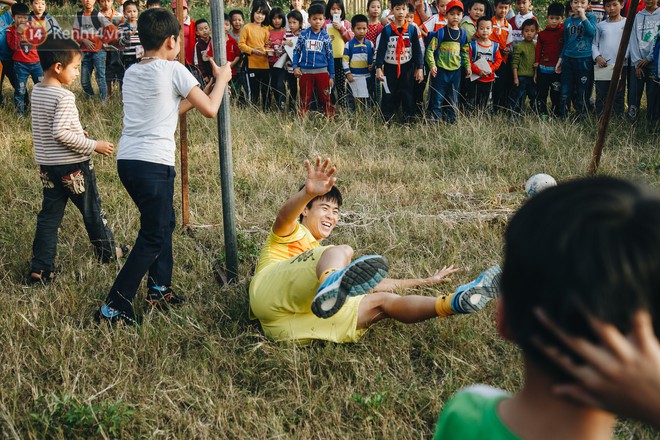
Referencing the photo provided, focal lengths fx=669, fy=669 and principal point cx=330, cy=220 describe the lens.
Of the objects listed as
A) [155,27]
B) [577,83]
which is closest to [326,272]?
[155,27]

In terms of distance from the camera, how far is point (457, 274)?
4.14 meters

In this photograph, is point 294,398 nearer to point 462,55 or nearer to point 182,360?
point 182,360

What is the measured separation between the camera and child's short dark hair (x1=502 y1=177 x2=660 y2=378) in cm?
86

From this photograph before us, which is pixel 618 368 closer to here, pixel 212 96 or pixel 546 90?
pixel 212 96

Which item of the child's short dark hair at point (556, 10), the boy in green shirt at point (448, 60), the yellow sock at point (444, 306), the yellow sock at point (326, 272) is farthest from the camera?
the child's short dark hair at point (556, 10)

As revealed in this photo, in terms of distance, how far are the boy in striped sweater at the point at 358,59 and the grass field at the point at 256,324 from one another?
6.39 feet

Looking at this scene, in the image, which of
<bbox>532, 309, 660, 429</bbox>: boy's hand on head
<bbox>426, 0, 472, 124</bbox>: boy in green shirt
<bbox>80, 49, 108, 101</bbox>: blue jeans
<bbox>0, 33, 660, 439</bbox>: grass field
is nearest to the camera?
<bbox>532, 309, 660, 429</bbox>: boy's hand on head

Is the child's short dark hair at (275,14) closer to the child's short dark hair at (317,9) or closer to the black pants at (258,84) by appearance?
the black pants at (258,84)

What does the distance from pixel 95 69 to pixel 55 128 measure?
220 inches

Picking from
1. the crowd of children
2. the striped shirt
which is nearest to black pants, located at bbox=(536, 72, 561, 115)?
the crowd of children

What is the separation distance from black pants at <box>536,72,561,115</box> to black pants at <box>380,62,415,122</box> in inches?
61.0

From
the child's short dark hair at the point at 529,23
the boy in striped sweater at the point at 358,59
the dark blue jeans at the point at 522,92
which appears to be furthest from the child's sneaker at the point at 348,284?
the child's short dark hair at the point at 529,23

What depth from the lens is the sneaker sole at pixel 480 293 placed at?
3.11m

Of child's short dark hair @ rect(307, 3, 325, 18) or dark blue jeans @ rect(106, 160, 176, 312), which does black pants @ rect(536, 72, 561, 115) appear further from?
dark blue jeans @ rect(106, 160, 176, 312)
